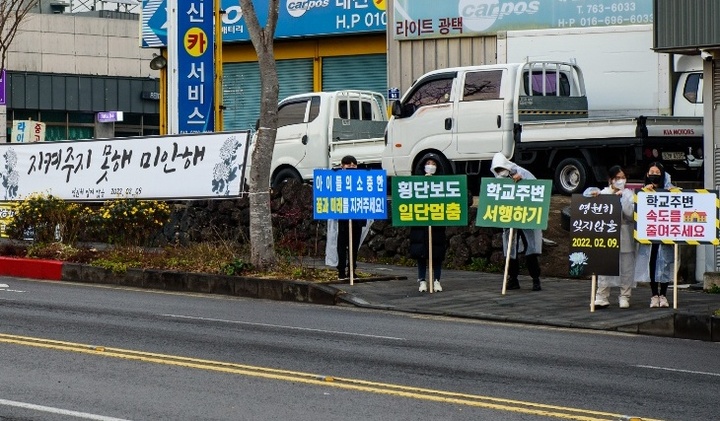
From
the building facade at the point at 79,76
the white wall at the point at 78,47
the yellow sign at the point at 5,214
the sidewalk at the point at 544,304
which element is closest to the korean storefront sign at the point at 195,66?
the yellow sign at the point at 5,214

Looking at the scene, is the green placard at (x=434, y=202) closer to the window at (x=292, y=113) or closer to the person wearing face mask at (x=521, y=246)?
the person wearing face mask at (x=521, y=246)

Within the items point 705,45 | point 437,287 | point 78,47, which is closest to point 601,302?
point 437,287

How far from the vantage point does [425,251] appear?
63.2 ft

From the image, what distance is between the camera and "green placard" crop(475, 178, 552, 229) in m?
18.8

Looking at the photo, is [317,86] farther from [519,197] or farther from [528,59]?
[519,197]

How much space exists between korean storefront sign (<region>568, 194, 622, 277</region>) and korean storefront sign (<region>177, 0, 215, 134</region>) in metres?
11.4

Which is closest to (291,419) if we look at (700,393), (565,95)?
(700,393)

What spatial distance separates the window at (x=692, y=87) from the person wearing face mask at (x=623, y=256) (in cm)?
777

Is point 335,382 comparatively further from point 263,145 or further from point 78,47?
point 78,47

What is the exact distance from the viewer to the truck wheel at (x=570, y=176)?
76.8 ft

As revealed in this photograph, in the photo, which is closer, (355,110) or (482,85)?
(482,85)

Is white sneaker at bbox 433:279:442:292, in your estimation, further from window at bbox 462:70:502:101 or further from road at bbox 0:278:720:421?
window at bbox 462:70:502:101

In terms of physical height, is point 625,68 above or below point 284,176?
above

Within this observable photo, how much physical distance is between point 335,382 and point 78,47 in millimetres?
54351
